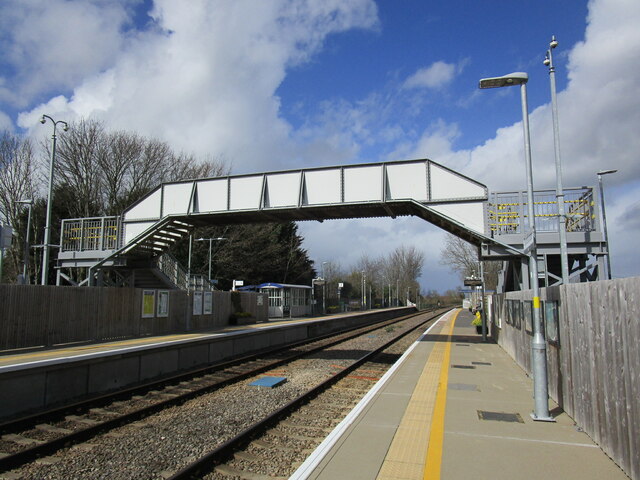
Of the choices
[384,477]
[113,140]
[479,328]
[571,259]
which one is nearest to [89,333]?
[384,477]

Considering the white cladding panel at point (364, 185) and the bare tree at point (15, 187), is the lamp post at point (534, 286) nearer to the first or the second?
the white cladding panel at point (364, 185)

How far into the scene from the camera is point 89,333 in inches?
620

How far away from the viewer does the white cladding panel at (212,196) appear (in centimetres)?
1786

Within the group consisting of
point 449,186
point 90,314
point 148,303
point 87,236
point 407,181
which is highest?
point 407,181

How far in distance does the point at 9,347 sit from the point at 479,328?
21.2 meters

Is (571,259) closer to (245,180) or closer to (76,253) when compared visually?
(245,180)

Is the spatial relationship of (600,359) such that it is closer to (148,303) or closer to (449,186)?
(449,186)

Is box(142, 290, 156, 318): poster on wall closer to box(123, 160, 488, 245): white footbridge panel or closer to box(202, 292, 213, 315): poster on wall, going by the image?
box(123, 160, 488, 245): white footbridge panel

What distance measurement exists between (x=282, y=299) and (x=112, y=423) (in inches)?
1307

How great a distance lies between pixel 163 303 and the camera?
19.5 m

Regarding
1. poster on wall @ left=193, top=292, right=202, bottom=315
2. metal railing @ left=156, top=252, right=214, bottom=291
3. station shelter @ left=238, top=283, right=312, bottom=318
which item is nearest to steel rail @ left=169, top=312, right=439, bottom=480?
poster on wall @ left=193, top=292, right=202, bottom=315

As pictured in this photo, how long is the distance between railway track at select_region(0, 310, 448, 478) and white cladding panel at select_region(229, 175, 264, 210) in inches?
273

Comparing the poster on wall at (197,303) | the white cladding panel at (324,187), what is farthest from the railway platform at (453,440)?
the poster on wall at (197,303)

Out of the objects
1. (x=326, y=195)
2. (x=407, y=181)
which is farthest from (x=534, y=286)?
(x=326, y=195)
